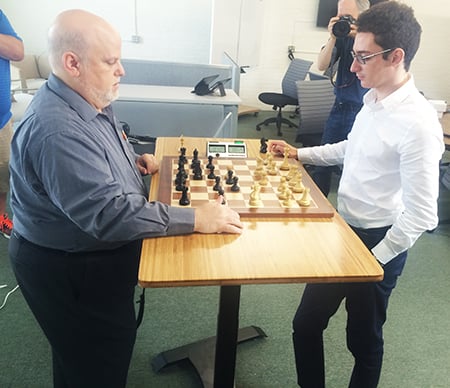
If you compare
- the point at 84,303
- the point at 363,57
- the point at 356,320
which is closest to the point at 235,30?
the point at 363,57

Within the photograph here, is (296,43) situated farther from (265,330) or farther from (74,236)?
(74,236)

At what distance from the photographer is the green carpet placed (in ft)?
5.78

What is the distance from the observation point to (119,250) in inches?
49.6

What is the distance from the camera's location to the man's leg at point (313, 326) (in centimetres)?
143

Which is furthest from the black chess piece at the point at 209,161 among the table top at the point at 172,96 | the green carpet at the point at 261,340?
the table top at the point at 172,96

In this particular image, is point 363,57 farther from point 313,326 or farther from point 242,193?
point 313,326

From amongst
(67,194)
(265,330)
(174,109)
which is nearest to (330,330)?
(265,330)

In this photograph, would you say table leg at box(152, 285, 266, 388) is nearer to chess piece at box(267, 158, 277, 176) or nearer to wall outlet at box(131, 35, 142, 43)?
chess piece at box(267, 158, 277, 176)

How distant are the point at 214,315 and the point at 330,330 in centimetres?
59

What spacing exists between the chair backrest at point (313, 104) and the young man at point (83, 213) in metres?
2.41

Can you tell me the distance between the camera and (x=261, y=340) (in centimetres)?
197

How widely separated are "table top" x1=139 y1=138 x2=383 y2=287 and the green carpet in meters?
0.87

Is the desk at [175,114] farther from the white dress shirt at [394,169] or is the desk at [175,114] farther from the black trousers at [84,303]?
the black trousers at [84,303]

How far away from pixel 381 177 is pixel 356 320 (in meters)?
0.49
